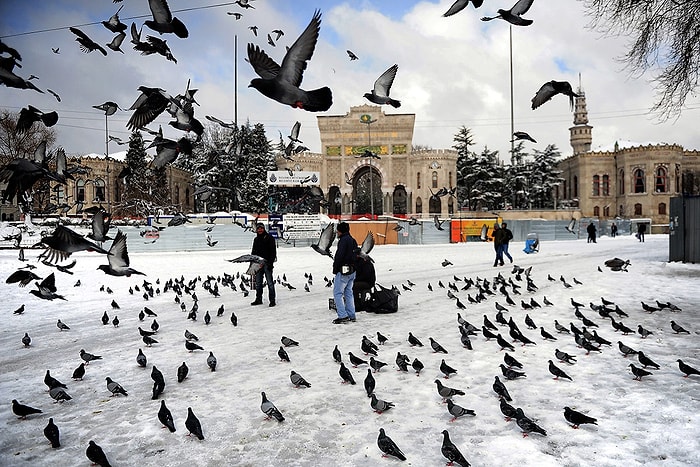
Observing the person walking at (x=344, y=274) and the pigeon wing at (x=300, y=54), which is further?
the person walking at (x=344, y=274)

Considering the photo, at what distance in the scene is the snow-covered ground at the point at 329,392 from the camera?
3.98m

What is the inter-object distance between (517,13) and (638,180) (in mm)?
73364

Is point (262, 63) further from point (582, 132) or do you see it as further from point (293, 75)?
point (582, 132)

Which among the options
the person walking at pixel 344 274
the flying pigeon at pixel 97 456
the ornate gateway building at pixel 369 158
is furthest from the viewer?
the ornate gateway building at pixel 369 158

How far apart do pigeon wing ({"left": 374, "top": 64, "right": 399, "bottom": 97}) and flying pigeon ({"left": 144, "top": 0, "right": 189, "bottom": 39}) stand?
10.1ft

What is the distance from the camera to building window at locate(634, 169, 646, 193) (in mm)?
67188

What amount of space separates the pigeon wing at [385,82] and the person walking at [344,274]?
2.66 metres

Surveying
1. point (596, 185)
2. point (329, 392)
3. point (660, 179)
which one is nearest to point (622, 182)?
point (596, 185)

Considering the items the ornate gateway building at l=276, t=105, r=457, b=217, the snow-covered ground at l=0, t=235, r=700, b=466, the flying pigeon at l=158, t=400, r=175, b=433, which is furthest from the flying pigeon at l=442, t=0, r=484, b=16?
the ornate gateway building at l=276, t=105, r=457, b=217

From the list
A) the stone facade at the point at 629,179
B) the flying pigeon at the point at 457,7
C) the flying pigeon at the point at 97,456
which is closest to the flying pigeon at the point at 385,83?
the flying pigeon at the point at 457,7

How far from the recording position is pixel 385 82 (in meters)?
7.56

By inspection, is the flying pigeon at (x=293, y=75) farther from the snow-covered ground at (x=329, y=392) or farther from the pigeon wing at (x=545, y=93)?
the pigeon wing at (x=545, y=93)

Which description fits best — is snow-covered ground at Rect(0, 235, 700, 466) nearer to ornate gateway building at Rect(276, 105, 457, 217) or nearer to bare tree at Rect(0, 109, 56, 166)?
bare tree at Rect(0, 109, 56, 166)

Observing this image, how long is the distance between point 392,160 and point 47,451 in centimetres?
6712
